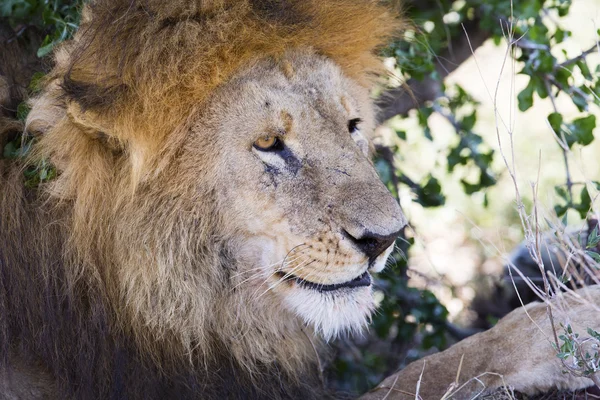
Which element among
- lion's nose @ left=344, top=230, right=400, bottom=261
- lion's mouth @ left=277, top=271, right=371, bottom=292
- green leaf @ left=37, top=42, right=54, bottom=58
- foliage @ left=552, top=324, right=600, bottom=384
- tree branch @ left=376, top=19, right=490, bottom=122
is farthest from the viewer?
tree branch @ left=376, top=19, right=490, bottom=122

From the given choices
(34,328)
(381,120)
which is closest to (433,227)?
(381,120)

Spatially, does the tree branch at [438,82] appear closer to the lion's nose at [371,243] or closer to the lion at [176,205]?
the lion at [176,205]

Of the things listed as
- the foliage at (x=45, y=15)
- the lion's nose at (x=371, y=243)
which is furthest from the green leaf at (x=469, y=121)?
the foliage at (x=45, y=15)

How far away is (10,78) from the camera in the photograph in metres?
2.97

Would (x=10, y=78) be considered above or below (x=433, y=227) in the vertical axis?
above

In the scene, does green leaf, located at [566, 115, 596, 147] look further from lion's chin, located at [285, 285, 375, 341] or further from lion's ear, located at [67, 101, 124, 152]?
lion's ear, located at [67, 101, 124, 152]

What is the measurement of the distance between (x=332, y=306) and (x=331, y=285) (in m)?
0.07

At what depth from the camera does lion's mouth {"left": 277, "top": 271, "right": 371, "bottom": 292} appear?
2.62 metres

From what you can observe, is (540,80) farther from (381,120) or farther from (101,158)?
(101,158)

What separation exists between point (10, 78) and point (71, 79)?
1.79ft

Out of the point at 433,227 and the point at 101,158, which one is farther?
the point at 433,227

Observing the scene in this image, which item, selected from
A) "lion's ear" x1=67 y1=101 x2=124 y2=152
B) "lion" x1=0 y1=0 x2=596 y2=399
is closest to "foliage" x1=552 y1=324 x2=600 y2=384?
"lion" x1=0 y1=0 x2=596 y2=399

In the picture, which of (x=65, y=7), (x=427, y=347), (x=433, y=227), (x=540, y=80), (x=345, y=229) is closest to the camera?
(x=345, y=229)

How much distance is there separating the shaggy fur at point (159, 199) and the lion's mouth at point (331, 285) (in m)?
0.04
